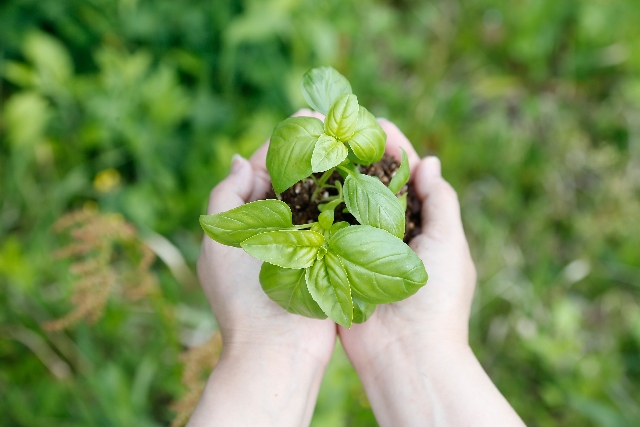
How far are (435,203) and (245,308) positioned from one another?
49 cm

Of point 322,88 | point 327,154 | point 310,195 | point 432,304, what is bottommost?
point 432,304

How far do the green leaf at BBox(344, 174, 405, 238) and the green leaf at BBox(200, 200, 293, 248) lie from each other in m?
0.12

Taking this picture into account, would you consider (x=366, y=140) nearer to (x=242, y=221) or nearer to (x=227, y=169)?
(x=242, y=221)

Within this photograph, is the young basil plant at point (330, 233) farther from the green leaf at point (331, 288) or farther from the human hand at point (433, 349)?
the human hand at point (433, 349)

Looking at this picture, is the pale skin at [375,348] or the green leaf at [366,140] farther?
the pale skin at [375,348]

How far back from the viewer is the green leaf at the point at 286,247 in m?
0.80

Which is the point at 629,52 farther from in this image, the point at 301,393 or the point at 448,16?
the point at 301,393

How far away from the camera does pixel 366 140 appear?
920 millimetres

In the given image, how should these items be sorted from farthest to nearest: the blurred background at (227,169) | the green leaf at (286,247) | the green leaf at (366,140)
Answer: the blurred background at (227,169) → the green leaf at (366,140) → the green leaf at (286,247)

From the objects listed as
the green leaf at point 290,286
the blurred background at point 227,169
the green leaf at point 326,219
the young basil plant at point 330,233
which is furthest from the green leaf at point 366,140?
the blurred background at point 227,169

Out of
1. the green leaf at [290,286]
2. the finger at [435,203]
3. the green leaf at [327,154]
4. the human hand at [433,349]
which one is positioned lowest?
the human hand at [433,349]

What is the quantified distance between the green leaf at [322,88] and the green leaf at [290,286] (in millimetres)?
303

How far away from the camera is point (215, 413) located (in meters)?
1.08

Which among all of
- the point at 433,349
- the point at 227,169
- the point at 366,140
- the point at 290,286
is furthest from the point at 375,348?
the point at 227,169
